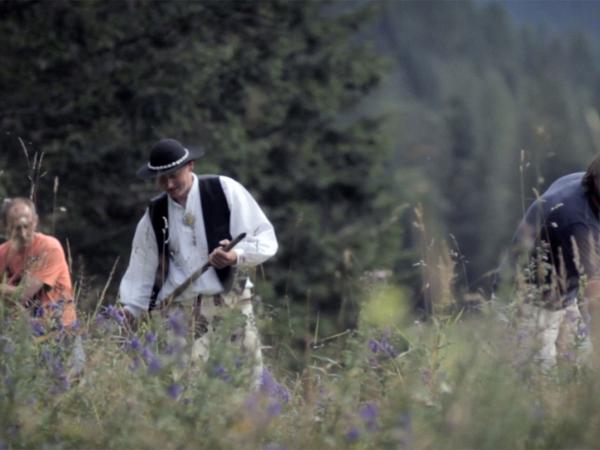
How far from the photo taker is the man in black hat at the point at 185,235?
7406 millimetres

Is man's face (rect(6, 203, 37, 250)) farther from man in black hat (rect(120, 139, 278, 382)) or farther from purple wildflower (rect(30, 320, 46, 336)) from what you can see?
purple wildflower (rect(30, 320, 46, 336))

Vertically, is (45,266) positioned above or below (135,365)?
below

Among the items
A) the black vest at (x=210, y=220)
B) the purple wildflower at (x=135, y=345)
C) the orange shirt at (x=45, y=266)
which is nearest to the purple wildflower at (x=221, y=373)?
the purple wildflower at (x=135, y=345)

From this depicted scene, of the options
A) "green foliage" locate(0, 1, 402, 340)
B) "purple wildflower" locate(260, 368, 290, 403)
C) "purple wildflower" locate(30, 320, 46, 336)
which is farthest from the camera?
"green foliage" locate(0, 1, 402, 340)

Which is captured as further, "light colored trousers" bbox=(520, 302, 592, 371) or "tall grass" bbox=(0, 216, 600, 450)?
"light colored trousers" bbox=(520, 302, 592, 371)

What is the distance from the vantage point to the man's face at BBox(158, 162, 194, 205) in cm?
742

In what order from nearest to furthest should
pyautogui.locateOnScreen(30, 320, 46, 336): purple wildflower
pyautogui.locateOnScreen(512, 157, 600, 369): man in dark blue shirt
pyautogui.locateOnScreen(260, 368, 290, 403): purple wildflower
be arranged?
1. pyautogui.locateOnScreen(260, 368, 290, 403): purple wildflower
2. pyautogui.locateOnScreen(30, 320, 46, 336): purple wildflower
3. pyautogui.locateOnScreen(512, 157, 600, 369): man in dark blue shirt

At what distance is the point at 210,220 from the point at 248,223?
0.63 feet

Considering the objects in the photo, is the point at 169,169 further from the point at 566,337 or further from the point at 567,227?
the point at 566,337

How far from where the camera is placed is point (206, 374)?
15.8 feet

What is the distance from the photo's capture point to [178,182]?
24.4 feet

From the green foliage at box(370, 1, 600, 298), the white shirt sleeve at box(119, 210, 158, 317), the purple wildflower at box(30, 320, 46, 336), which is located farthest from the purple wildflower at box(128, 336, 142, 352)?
the green foliage at box(370, 1, 600, 298)

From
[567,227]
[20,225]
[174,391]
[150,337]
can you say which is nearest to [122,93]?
[20,225]

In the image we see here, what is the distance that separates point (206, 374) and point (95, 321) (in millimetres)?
1524
